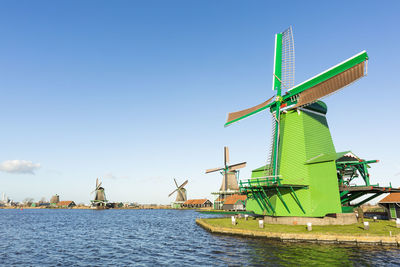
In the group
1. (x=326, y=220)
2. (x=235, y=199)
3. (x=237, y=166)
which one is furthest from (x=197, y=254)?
(x=237, y=166)

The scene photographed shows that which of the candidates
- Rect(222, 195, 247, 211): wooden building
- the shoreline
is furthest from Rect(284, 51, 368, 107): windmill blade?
Rect(222, 195, 247, 211): wooden building

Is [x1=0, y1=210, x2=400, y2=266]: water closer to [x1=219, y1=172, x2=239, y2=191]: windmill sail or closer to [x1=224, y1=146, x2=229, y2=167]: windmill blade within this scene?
[x1=219, y1=172, x2=239, y2=191]: windmill sail

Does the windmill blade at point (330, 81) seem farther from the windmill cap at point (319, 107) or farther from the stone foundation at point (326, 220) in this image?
the stone foundation at point (326, 220)

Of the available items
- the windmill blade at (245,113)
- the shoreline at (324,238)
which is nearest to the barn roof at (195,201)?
the windmill blade at (245,113)

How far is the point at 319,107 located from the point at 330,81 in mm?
5549

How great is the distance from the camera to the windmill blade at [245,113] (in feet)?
109

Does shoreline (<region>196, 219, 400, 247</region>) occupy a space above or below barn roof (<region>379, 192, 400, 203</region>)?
below

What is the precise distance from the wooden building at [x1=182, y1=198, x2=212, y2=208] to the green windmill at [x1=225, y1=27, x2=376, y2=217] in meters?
84.6

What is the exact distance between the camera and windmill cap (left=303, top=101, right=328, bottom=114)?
101 ft

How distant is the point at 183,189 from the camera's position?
384 feet

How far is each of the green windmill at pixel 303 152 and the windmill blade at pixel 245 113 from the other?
142mm

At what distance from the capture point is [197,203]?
115938mm

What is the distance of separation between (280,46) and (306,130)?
42.6ft

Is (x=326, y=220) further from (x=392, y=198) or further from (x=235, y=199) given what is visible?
(x=235, y=199)
